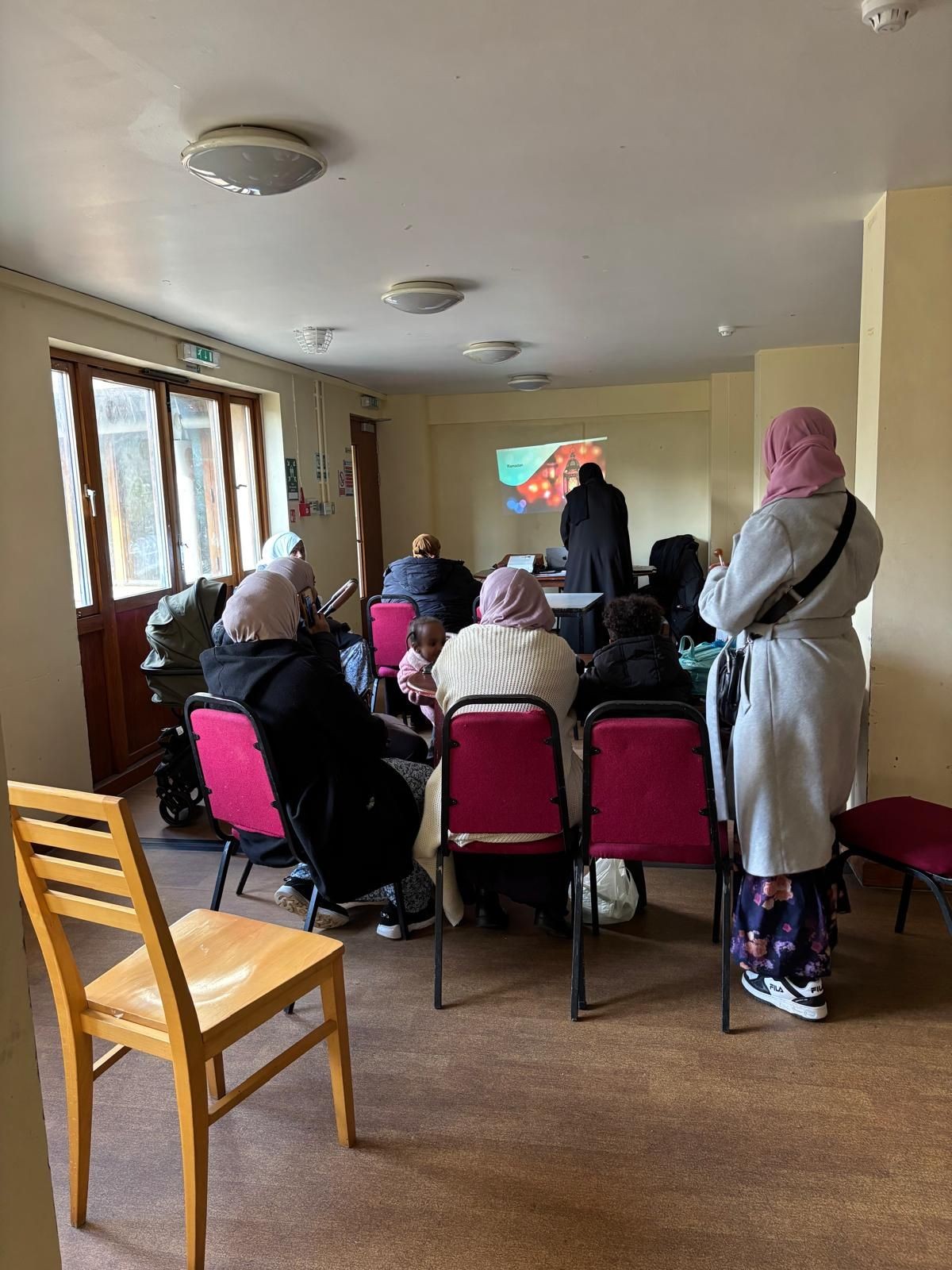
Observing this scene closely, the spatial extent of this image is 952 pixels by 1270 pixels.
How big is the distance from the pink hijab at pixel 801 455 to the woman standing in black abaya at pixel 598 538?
363 centimetres

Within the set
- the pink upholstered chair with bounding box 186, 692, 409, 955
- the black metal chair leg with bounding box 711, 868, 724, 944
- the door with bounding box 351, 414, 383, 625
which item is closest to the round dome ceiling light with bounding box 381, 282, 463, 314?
the pink upholstered chair with bounding box 186, 692, 409, 955

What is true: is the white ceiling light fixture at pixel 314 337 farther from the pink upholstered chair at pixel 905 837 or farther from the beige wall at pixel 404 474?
the pink upholstered chair at pixel 905 837

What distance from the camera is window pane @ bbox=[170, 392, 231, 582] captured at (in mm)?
5207

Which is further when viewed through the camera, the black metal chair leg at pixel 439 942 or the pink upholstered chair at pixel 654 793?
the black metal chair leg at pixel 439 942

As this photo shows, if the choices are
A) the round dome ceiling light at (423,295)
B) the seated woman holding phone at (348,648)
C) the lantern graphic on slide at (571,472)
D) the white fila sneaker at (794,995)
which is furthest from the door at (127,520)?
the lantern graphic on slide at (571,472)

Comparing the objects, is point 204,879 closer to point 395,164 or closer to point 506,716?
point 506,716

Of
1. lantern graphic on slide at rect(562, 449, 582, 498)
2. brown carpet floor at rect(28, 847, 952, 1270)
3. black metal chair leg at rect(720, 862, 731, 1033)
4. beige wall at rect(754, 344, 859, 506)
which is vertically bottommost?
brown carpet floor at rect(28, 847, 952, 1270)

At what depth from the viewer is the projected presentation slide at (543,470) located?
8.61m

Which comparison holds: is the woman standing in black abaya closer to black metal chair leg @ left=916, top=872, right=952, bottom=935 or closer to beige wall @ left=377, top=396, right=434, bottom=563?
beige wall @ left=377, top=396, right=434, bottom=563

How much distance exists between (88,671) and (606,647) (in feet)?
9.17

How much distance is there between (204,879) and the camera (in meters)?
3.31

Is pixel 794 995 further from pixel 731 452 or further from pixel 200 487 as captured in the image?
pixel 731 452

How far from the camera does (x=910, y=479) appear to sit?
3000mm

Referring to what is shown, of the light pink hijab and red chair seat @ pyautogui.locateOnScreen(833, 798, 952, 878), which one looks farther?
the light pink hijab
